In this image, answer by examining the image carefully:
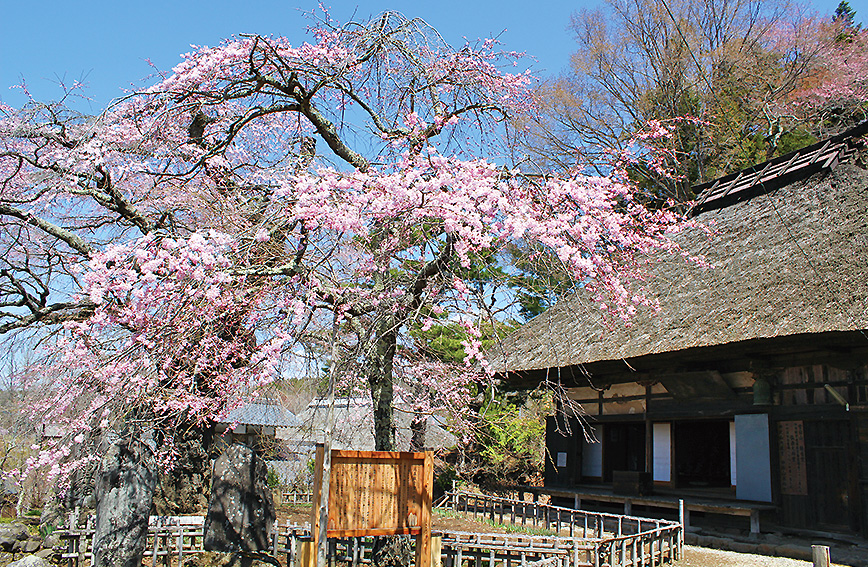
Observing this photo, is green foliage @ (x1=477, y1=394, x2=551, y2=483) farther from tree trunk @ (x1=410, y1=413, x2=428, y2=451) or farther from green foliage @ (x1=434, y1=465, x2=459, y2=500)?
tree trunk @ (x1=410, y1=413, x2=428, y2=451)

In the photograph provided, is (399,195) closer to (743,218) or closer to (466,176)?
(466,176)

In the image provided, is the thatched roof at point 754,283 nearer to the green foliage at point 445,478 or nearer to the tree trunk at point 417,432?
the tree trunk at point 417,432

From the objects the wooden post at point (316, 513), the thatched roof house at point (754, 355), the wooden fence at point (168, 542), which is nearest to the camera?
the wooden post at point (316, 513)

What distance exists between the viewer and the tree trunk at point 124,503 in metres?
6.45

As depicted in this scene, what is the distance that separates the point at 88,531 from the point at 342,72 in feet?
20.6

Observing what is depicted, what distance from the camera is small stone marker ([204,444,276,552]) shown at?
6.94m

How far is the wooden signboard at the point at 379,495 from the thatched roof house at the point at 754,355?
143cm

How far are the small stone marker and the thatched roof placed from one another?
11.4 feet

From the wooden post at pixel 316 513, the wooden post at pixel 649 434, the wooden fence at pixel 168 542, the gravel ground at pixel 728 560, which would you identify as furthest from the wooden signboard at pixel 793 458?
the wooden post at pixel 316 513

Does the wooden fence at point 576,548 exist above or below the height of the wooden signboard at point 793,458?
below

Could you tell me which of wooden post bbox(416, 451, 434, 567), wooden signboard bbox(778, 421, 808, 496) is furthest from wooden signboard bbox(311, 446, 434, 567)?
wooden signboard bbox(778, 421, 808, 496)

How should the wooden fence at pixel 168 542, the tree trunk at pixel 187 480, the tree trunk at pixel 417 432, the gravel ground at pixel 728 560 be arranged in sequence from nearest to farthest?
the gravel ground at pixel 728 560, the wooden fence at pixel 168 542, the tree trunk at pixel 187 480, the tree trunk at pixel 417 432

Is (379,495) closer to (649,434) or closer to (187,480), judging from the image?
(187,480)

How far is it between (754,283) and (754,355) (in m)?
1.07
